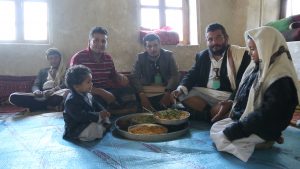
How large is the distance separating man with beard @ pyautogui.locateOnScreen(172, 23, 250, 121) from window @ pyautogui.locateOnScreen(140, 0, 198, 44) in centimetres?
187

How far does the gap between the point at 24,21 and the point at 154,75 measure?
228cm

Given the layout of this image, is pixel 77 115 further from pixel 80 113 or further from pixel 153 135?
pixel 153 135

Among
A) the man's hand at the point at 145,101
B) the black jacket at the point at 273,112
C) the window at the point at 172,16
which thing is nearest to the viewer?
the black jacket at the point at 273,112

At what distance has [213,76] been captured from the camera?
2.90 meters

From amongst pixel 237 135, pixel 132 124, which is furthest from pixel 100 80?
pixel 237 135

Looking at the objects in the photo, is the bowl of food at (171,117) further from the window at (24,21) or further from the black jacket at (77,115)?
the window at (24,21)

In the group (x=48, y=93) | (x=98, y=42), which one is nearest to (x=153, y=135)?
(x=98, y=42)

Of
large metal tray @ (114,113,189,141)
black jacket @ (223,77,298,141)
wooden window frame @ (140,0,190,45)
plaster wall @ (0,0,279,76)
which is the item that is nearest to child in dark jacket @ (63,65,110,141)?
large metal tray @ (114,113,189,141)

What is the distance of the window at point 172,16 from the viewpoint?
4770 millimetres

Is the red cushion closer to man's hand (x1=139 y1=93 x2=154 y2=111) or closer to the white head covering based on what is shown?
the white head covering

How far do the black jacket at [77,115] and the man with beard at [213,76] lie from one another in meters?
1.05

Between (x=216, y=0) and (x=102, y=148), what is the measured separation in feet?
12.2

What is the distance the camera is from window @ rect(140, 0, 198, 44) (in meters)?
4.77

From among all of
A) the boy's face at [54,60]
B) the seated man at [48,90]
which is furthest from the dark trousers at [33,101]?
the boy's face at [54,60]
